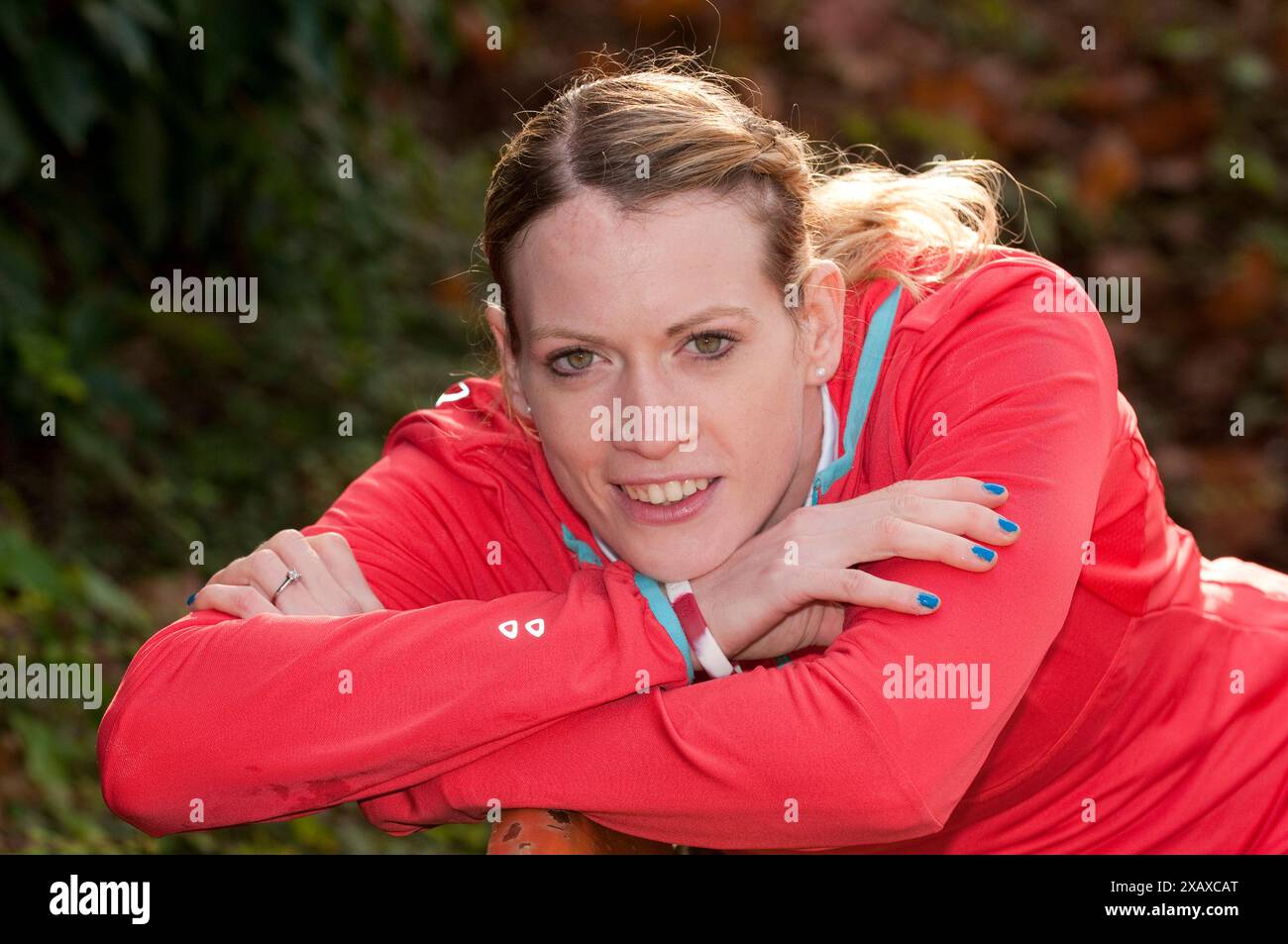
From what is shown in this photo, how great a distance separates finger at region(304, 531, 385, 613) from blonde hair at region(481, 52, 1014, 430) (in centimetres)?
38

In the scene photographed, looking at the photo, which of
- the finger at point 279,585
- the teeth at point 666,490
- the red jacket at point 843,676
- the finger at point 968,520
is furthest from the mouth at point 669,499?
the finger at point 279,585

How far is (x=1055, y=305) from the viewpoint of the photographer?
205 centimetres

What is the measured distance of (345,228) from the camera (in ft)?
16.5

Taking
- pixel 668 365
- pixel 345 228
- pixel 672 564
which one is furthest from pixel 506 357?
pixel 345 228

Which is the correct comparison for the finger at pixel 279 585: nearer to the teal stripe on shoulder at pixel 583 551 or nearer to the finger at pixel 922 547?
the teal stripe on shoulder at pixel 583 551

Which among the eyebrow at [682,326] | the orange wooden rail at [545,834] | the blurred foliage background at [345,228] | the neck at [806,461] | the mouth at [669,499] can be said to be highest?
the blurred foliage background at [345,228]

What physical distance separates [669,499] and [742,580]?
0.19 metres

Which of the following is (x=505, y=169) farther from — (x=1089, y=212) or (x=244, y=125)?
(x=1089, y=212)

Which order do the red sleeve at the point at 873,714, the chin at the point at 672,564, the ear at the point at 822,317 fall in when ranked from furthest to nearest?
the ear at the point at 822,317 → the chin at the point at 672,564 → the red sleeve at the point at 873,714

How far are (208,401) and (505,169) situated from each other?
119 inches

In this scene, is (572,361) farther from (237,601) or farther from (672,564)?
(237,601)

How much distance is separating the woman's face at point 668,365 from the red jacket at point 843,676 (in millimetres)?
104

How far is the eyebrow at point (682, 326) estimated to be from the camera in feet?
6.48
